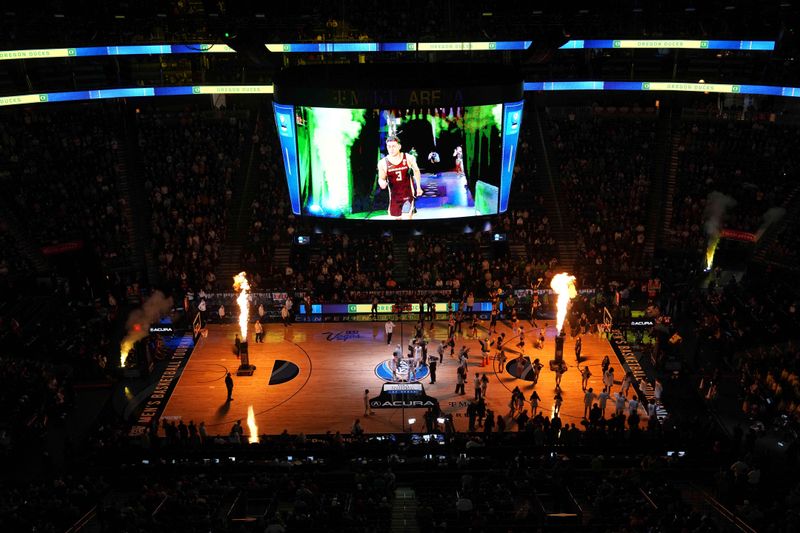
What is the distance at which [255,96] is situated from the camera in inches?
1724

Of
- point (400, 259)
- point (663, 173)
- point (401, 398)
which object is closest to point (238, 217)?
point (400, 259)

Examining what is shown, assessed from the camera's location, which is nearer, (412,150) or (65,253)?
(412,150)

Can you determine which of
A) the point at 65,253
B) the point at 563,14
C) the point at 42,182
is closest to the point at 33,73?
the point at 42,182

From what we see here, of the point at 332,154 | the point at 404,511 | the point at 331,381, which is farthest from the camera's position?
the point at 332,154

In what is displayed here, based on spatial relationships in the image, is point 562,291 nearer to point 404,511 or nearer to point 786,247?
point 786,247

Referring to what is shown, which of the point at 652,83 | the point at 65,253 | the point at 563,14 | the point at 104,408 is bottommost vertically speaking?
the point at 104,408

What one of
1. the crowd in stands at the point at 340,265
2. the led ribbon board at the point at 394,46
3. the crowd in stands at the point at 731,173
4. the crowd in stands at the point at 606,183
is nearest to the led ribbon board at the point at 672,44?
the led ribbon board at the point at 394,46

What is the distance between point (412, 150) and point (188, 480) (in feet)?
48.1

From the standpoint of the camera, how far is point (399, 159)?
2912 centimetres

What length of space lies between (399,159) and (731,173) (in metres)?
18.1

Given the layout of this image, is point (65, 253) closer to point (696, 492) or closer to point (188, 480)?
point (188, 480)

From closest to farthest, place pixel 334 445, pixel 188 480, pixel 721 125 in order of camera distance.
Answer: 1. pixel 188 480
2. pixel 334 445
3. pixel 721 125

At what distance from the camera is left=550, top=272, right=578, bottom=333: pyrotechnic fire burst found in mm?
28355

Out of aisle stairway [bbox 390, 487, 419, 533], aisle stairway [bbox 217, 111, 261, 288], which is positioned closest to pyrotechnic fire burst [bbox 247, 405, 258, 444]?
aisle stairway [bbox 390, 487, 419, 533]
